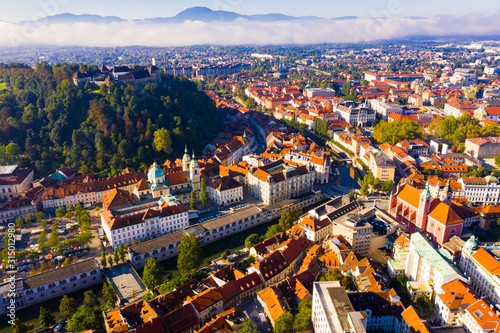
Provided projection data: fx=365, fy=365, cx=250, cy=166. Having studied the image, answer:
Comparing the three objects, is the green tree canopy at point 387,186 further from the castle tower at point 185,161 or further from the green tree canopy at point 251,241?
the castle tower at point 185,161

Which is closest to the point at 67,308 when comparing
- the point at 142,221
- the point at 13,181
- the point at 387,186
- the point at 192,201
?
the point at 142,221

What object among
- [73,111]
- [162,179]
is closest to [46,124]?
[73,111]

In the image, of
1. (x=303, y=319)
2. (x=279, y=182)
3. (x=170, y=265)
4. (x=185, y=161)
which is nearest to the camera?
(x=303, y=319)

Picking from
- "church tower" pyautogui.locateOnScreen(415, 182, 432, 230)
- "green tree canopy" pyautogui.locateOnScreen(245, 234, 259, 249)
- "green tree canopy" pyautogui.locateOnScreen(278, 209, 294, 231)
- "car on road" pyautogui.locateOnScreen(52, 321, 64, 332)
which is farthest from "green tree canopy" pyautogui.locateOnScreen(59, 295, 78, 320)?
"church tower" pyautogui.locateOnScreen(415, 182, 432, 230)

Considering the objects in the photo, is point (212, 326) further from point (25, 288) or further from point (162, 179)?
point (162, 179)

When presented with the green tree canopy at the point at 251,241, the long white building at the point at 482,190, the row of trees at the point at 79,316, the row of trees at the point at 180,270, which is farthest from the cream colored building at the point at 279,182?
the row of trees at the point at 79,316

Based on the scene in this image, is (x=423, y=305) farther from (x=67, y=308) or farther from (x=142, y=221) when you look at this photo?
(x=142, y=221)
